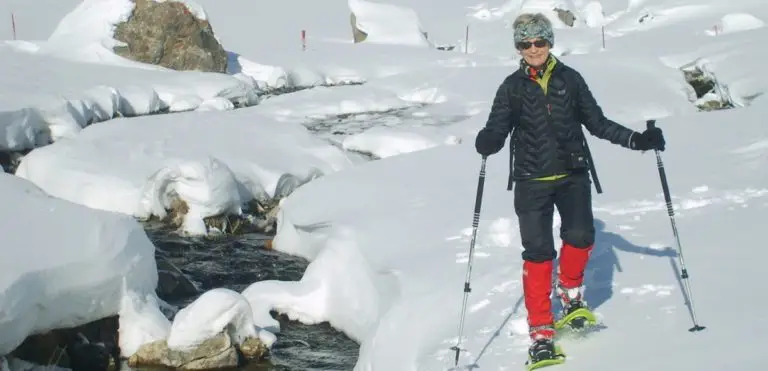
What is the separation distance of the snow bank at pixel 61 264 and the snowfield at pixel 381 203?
0.02 metres

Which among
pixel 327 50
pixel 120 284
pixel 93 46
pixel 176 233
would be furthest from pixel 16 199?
pixel 327 50

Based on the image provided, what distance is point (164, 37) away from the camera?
2436 centimetres

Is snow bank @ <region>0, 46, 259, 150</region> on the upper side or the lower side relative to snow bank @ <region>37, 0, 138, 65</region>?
lower

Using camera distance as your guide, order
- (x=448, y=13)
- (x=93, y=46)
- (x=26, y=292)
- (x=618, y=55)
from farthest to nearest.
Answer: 1. (x=448, y=13)
2. (x=93, y=46)
3. (x=618, y=55)
4. (x=26, y=292)

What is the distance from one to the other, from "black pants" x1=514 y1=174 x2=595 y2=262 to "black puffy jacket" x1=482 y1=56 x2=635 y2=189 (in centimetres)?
7

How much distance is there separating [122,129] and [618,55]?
1282cm

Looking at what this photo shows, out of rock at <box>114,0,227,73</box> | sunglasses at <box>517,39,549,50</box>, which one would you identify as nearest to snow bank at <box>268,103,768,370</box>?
sunglasses at <box>517,39,549,50</box>

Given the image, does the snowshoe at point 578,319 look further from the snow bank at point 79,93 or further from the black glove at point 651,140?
the snow bank at point 79,93

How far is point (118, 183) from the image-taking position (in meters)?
13.1

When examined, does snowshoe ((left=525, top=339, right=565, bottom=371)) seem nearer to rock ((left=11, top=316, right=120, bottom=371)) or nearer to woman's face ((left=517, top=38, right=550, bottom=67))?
woman's face ((left=517, top=38, right=550, bottom=67))

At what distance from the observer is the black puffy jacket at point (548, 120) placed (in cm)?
510

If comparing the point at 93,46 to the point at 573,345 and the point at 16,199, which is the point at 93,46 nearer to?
the point at 16,199

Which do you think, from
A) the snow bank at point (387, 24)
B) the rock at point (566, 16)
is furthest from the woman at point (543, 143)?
the rock at point (566, 16)

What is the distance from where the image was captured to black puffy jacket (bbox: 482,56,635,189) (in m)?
5.10
